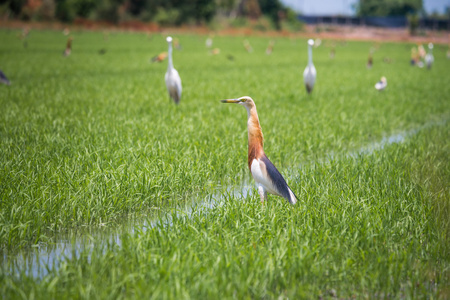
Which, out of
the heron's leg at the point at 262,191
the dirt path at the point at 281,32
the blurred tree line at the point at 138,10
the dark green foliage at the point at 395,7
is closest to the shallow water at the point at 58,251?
the heron's leg at the point at 262,191

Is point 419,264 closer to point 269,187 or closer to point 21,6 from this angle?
point 269,187

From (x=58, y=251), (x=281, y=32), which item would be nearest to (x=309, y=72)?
(x=58, y=251)

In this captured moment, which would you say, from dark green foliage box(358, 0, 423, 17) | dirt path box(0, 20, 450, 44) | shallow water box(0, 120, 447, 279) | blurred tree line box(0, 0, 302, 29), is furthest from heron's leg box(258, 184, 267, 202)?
dark green foliage box(358, 0, 423, 17)

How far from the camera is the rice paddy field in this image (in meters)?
2.74

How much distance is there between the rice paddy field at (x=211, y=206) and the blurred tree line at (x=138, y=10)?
40830 mm

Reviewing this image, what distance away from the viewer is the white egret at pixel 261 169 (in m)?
3.48

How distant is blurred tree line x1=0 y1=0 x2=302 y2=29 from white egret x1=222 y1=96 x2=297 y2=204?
4611 cm

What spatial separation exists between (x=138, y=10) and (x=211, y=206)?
52547mm

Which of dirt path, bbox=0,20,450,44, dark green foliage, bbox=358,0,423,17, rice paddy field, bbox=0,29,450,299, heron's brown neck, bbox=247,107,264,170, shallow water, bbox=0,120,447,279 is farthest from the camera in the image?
dark green foliage, bbox=358,0,423,17

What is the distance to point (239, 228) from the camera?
11.2 feet

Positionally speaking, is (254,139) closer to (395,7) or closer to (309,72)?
(309,72)

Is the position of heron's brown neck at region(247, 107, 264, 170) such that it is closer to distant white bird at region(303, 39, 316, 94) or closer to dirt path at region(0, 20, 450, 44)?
distant white bird at region(303, 39, 316, 94)

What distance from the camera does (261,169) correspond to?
3.51 m

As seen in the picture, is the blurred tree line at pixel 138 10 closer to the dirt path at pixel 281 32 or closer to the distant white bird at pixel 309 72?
the dirt path at pixel 281 32
